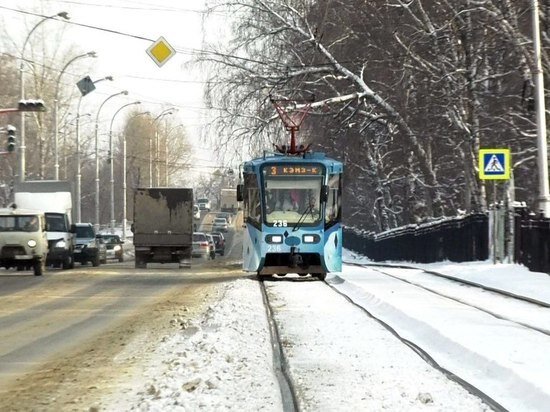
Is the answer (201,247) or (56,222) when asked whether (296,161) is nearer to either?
(56,222)

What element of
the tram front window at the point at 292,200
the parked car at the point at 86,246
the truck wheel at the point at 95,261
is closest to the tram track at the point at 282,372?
the tram front window at the point at 292,200

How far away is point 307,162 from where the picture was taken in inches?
962

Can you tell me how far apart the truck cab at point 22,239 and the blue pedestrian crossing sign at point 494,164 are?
1414 cm

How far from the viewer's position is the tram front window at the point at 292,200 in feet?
78.9

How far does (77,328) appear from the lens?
14797mm

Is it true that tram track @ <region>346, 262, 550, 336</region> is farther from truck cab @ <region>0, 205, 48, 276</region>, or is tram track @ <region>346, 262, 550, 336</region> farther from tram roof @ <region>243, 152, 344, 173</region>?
truck cab @ <region>0, 205, 48, 276</region>

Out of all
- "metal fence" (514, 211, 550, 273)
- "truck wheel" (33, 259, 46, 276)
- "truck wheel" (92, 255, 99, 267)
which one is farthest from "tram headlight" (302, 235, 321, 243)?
"truck wheel" (92, 255, 99, 267)

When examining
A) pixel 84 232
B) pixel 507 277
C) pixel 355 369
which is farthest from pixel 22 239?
pixel 355 369

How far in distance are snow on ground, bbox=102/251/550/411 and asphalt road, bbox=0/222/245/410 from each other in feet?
1.89

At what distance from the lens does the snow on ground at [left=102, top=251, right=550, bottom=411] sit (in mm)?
7852

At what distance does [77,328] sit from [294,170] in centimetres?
1072

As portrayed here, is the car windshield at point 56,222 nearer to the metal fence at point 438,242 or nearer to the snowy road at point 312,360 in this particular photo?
the metal fence at point 438,242

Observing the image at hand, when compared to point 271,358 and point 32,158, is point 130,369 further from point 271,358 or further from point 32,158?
point 32,158

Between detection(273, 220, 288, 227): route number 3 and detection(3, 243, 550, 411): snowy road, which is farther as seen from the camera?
detection(273, 220, 288, 227): route number 3
